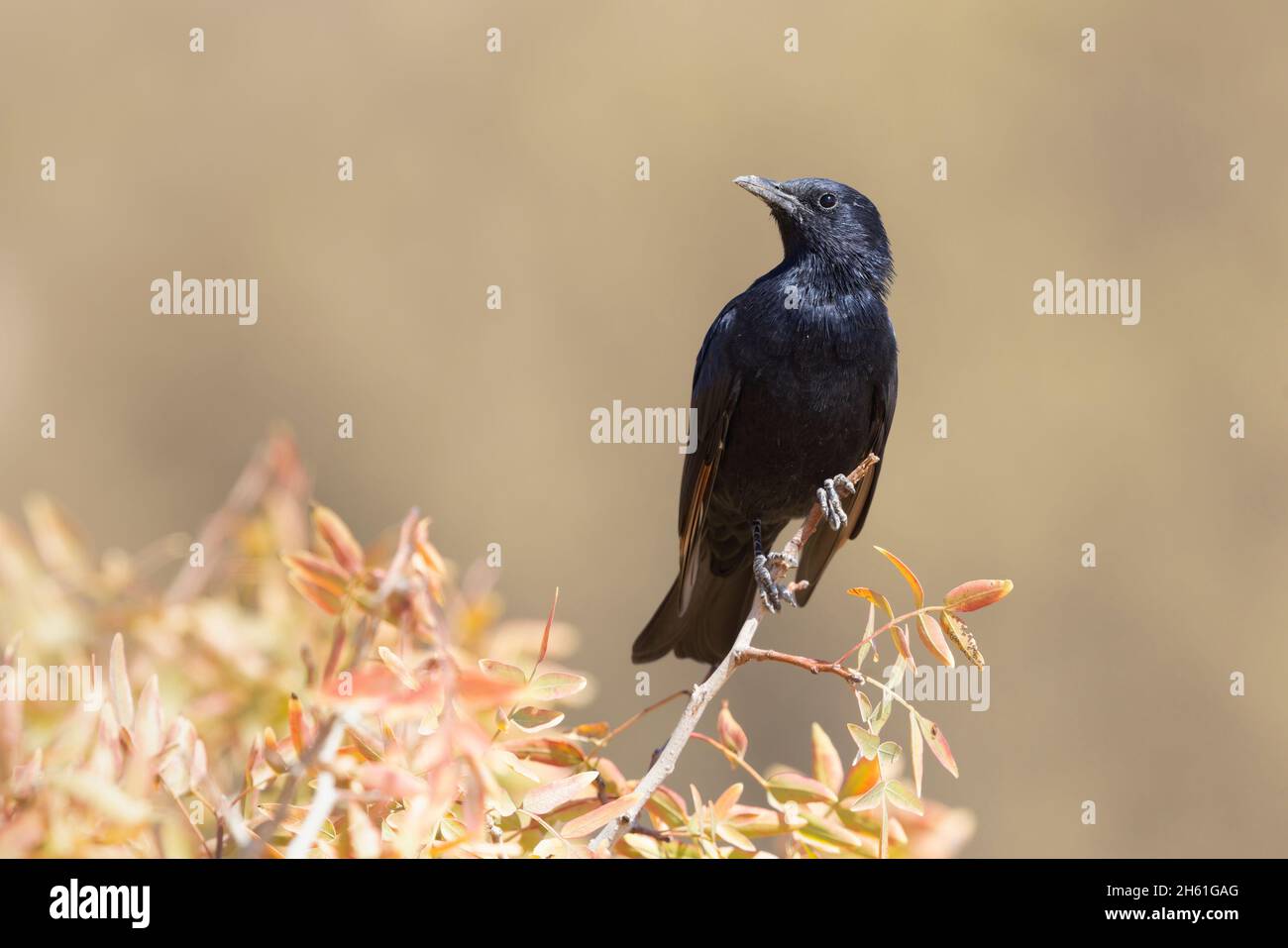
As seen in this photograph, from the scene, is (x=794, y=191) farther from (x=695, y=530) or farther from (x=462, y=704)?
(x=462, y=704)

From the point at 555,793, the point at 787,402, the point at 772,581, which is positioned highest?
the point at 787,402

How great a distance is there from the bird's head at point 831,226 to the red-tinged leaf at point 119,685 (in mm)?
2736

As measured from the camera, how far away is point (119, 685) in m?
1.52

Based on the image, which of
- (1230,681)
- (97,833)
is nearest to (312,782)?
(97,833)

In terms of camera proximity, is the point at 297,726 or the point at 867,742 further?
the point at 867,742

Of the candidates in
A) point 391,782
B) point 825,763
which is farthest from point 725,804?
point 391,782

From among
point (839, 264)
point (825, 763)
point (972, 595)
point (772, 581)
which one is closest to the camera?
point (972, 595)

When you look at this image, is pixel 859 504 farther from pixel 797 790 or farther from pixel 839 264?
pixel 797 790

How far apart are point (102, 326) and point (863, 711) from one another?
5.98 metres

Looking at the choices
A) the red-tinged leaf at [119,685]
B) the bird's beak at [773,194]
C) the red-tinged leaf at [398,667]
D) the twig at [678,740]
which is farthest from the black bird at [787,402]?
the red-tinged leaf at [119,685]

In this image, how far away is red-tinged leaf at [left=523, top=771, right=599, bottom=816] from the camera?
5.59 ft

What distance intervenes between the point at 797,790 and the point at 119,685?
101cm

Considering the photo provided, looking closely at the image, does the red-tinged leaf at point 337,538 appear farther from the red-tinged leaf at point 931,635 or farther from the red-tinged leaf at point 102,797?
the red-tinged leaf at point 931,635

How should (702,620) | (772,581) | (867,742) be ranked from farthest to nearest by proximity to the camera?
(702,620)
(772,581)
(867,742)
